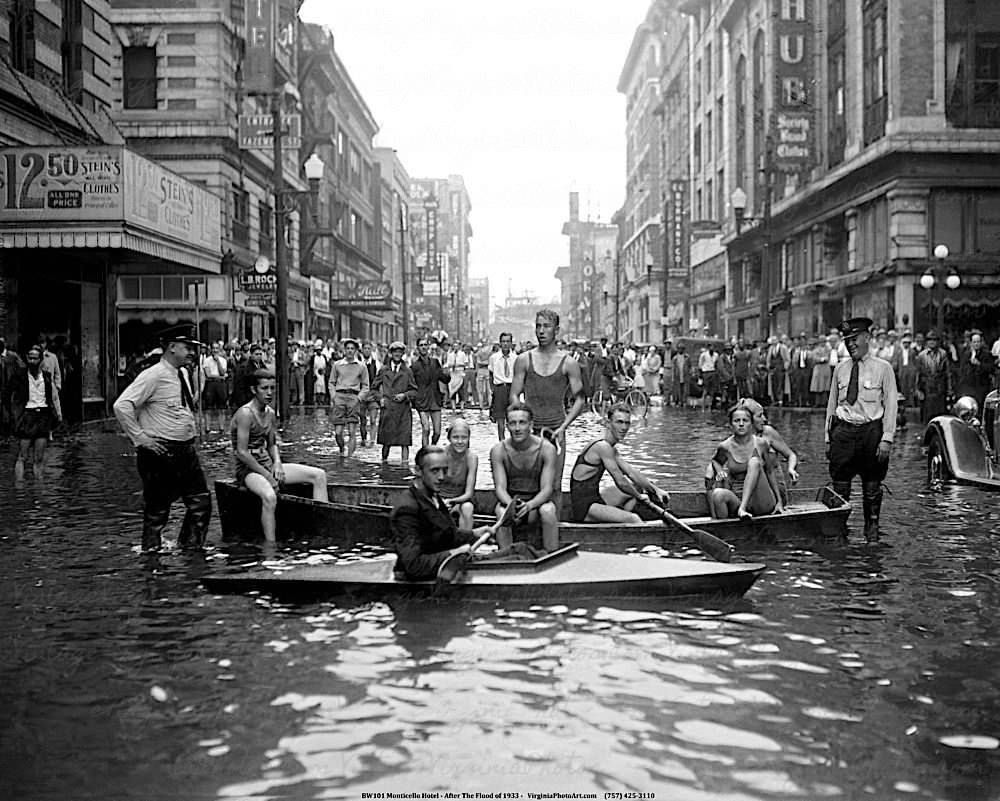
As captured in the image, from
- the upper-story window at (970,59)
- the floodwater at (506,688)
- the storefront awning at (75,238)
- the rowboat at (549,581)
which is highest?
the upper-story window at (970,59)

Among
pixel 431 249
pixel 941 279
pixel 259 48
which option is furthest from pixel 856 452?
pixel 431 249

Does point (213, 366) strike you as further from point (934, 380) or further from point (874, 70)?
point (874, 70)

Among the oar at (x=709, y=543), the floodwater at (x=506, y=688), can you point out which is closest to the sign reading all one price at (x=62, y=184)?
the floodwater at (x=506, y=688)

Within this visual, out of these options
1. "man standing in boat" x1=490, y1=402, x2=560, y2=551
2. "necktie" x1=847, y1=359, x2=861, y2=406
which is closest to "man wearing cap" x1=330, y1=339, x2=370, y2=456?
"necktie" x1=847, y1=359, x2=861, y2=406

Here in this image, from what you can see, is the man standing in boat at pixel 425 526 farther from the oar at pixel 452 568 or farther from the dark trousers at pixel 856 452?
the dark trousers at pixel 856 452

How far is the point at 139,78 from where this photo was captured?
38.3 metres

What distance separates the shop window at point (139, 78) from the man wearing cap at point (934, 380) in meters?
25.3

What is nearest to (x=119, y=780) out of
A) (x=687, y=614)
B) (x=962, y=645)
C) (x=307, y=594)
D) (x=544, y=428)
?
(x=307, y=594)

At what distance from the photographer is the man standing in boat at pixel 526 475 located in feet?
28.5

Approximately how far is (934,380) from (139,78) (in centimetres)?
2652

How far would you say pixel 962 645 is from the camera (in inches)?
260

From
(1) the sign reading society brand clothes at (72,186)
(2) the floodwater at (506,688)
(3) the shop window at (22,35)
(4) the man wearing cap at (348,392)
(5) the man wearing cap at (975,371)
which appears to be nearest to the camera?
(2) the floodwater at (506,688)

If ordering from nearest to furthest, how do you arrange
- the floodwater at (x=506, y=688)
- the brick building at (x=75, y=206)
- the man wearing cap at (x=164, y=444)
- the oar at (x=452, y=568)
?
the floodwater at (x=506, y=688) → the oar at (x=452, y=568) → the man wearing cap at (x=164, y=444) → the brick building at (x=75, y=206)

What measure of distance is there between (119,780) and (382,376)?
13864mm
